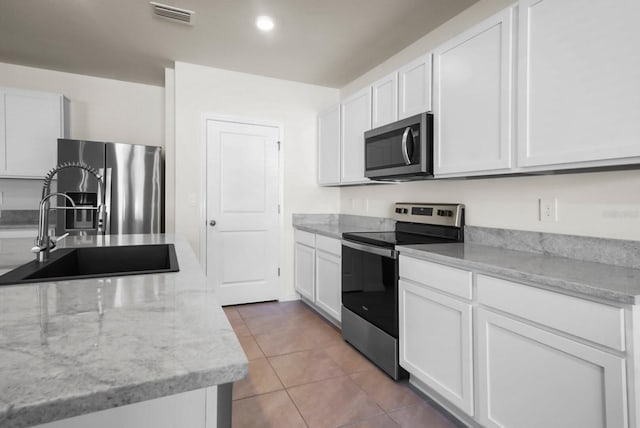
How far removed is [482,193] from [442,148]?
0.42m

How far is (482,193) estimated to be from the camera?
2252mm

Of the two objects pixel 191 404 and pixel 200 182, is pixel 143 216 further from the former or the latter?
pixel 191 404

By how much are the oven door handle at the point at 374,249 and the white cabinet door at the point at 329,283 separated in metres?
0.32

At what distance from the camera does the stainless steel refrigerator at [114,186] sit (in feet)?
10.4

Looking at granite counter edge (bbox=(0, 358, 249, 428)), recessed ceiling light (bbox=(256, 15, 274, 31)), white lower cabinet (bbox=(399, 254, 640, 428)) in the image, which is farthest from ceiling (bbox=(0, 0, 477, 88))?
granite counter edge (bbox=(0, 358, 249, 428))

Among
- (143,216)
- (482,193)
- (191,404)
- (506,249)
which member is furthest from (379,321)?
(143,216)

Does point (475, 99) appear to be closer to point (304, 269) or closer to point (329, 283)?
point (329, 283)

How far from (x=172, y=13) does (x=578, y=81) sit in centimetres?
261

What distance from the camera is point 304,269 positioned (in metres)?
3.67

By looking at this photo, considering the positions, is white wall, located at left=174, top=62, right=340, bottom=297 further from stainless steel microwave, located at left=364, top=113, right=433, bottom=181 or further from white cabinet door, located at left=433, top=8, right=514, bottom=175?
white cabinet door, located at left=433, top=8, right=514, bottom=175

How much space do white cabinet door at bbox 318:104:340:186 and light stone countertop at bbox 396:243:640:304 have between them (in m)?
1.68

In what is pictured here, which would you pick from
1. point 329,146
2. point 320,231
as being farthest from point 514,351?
point 329,146

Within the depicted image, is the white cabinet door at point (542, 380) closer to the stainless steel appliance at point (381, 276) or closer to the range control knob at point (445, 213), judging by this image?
the stainless steel appliance at point (381, 276)

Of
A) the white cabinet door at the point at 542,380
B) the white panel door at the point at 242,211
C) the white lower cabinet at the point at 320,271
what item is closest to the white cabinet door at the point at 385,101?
the white lower cabinet at the point at 320,271
